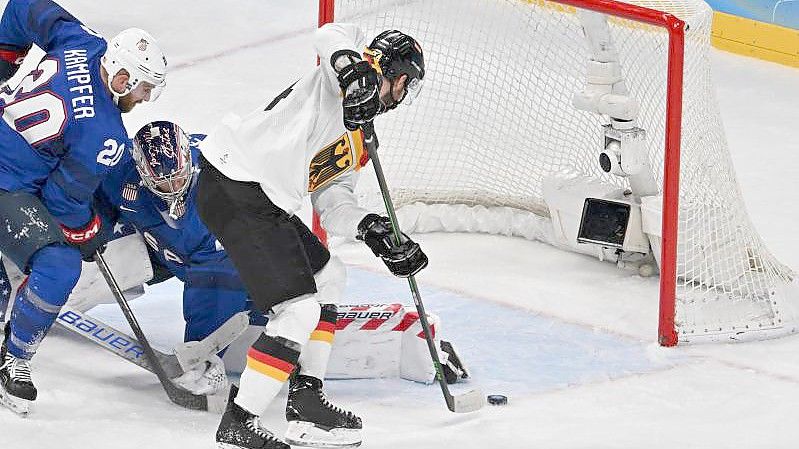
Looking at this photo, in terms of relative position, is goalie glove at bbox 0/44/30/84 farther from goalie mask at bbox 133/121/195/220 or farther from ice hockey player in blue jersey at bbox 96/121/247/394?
goalie mask at bbox 133/121/195/220

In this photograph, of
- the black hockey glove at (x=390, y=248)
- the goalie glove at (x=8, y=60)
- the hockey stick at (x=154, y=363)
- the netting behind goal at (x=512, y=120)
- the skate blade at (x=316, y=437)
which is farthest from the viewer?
the netting behind goal at (x=512, y=120)

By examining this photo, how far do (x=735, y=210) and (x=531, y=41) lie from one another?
109cm

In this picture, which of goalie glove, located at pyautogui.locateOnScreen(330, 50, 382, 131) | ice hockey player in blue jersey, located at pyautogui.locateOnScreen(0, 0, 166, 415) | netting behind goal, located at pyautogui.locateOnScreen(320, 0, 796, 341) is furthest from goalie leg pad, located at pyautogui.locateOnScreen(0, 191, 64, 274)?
netting behind goal, located at pyautogui.locateOnScreen(320, 0, 796, 341)

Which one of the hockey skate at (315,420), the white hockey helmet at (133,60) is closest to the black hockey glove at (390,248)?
the hockey skate at (315,420)

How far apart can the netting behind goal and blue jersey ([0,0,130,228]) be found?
1448 millimetres

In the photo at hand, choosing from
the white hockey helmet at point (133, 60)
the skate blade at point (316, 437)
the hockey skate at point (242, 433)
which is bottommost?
the skate blade at point (316, 437)

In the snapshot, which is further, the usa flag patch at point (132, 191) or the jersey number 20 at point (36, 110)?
the usa flag patch at point (132, 191)

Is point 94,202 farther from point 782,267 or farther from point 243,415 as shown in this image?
point 782,267

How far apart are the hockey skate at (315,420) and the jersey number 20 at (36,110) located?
1.01 metres

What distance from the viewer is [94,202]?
5277mm

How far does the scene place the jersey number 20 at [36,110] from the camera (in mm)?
4855

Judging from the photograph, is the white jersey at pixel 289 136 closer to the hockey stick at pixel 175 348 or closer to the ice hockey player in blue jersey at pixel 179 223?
the ice hockey player in blue jersey at pixel 179 223

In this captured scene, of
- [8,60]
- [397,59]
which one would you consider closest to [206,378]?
[397,59]

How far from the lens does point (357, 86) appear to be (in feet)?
14.0
